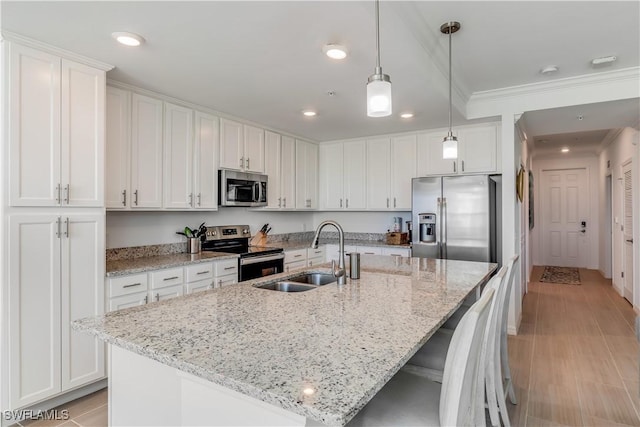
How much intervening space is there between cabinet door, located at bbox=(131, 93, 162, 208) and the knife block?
1449mm

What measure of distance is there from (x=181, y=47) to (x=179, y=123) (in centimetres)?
118

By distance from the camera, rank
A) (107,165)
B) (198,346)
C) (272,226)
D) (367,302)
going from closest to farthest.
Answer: (198,346)
(367,302)
(107,165)
(272,226)

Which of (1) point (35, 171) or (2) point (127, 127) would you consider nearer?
(1) point (35, 171)

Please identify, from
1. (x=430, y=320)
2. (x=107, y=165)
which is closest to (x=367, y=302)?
(x=430, y=320)

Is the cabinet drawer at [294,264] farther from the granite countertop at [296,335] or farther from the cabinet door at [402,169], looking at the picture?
the granite countertop at [296,335]

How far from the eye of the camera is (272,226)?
493 centimetres

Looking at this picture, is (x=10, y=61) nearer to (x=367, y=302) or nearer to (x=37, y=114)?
(x=37, y=114)

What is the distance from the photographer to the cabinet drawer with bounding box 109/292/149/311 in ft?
8.54

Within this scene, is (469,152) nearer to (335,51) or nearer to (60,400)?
(335,51)

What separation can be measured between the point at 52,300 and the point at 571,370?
150 inches

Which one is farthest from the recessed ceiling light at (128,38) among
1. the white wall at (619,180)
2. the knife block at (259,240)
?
the white wall at (619,180)

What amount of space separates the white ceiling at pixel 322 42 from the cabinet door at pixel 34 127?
0.54 ft

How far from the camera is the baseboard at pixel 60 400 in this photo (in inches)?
87.1

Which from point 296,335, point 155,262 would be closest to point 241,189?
point 155,262
